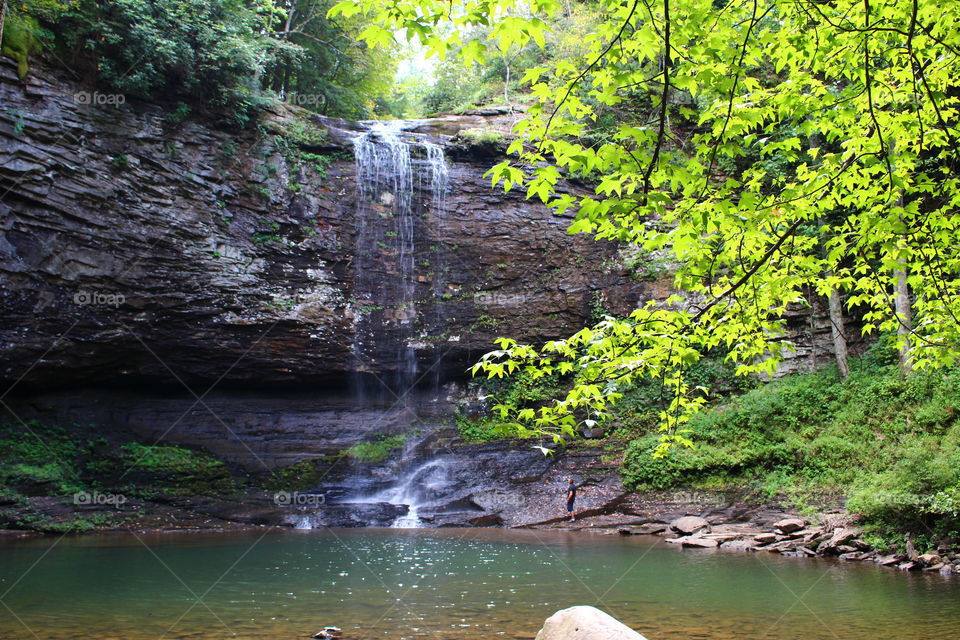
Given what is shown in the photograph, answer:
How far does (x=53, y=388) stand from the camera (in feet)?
54.9

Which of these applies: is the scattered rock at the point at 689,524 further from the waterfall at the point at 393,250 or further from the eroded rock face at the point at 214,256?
the waterfall at the point at 393,250

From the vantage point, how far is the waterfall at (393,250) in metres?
19.5

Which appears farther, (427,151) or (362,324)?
(427,151)

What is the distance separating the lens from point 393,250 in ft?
66.3

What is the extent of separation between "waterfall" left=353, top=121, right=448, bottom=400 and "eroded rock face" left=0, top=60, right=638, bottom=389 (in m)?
0.24

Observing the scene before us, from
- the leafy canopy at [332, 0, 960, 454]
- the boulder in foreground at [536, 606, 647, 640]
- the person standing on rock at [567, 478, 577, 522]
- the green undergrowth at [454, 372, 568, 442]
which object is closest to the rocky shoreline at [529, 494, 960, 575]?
the person standing on rock at [567, 478, 577, 522]

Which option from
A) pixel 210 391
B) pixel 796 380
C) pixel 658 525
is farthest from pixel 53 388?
pixel 796 380

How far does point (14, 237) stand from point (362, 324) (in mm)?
9132

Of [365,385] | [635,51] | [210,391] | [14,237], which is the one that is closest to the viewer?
[635,51]

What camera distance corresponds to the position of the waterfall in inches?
769

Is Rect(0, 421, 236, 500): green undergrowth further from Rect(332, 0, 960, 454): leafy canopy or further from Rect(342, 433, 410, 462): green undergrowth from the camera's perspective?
Rect(332, 0, 960, 454): leafy canopy

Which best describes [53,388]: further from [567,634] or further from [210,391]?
[567,634]

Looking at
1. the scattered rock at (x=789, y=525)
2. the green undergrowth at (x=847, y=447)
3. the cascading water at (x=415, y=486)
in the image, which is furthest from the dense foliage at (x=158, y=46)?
the scattered rock at (x=789, y=525)

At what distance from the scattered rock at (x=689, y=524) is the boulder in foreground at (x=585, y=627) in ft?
28.8
